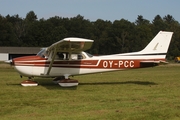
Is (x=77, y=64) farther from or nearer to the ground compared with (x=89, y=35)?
nearer to the ground

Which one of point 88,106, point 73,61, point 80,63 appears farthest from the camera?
point 80,63

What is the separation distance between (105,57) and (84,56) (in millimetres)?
1034

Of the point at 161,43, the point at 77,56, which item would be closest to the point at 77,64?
the point at 77,56

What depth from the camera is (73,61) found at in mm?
12883

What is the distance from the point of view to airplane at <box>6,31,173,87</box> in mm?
12242

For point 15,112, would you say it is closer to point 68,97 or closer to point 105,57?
point 68,97

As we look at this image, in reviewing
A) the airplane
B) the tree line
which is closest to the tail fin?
the airplane

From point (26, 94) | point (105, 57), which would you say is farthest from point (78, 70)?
point (26, 94)

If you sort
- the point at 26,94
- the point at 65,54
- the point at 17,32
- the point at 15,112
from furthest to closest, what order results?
the point at 17,32 < the point at 65,54 < the point at 26,94 < the point at 15,112

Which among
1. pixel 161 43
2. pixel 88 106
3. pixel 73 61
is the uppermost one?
pixel 161 43

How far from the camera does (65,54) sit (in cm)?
1272

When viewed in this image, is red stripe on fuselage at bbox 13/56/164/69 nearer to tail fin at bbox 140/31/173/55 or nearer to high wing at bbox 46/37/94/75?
high wing at bbox 46/37/94/75

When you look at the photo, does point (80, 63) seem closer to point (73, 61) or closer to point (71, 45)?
point (73, 61)

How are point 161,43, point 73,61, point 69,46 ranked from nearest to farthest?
1. point 69,46
2. point 73,61
3. point 161,43
